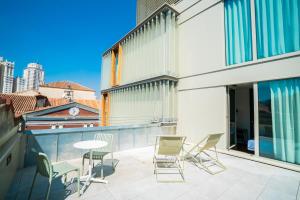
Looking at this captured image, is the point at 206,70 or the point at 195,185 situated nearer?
the point at 195,185

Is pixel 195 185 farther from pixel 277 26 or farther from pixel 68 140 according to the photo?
pixel 277 26

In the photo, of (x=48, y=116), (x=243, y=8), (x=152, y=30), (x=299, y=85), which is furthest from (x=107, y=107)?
(x=299, y=85)

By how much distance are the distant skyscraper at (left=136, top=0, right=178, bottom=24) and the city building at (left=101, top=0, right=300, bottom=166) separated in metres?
1.97

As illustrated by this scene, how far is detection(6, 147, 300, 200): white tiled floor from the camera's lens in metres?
2.91

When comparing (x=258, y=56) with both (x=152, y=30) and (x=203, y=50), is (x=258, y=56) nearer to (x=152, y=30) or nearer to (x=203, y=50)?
(x=203, y=50)

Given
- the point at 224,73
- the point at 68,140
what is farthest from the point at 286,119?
the point at 68,140

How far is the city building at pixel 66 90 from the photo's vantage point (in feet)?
110

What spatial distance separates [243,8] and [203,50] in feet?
6.20

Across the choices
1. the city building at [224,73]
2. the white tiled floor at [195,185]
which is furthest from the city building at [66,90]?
the white tiled floor at [195,185]

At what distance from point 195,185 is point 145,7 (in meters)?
11.8

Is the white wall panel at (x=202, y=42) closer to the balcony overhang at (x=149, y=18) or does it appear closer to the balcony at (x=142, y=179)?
the balcony overhang at (x=149, y=18)

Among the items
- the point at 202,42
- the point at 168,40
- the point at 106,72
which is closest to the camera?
the point at 202,42

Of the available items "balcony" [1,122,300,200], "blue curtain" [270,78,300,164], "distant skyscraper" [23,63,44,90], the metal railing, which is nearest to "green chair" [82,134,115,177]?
"balcony" [1,122,300,200]

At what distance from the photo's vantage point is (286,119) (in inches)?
176
